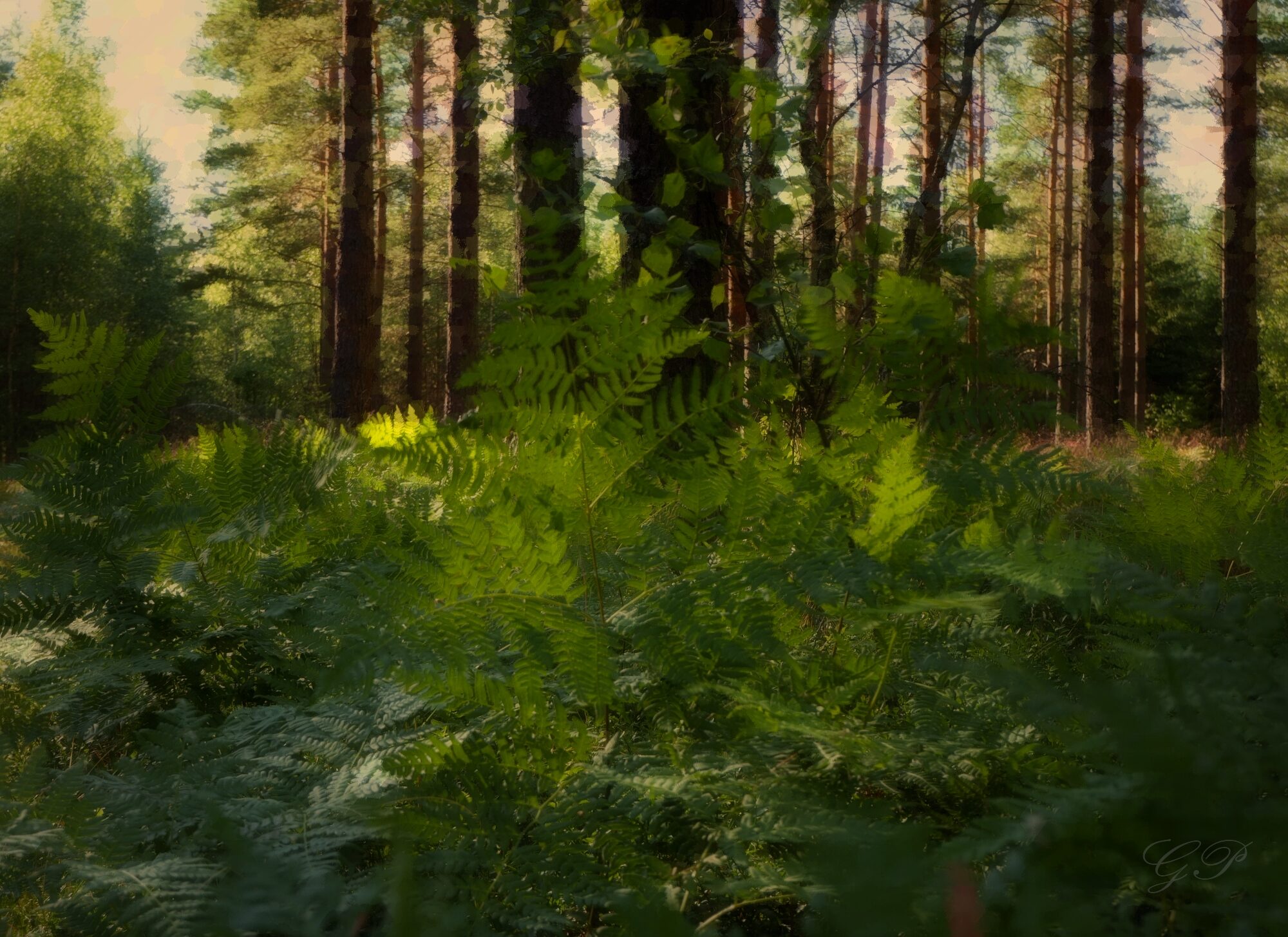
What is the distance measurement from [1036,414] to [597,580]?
31.5 inches

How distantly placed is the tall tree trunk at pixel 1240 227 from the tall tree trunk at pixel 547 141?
9.30 metres

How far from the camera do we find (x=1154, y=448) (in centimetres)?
214

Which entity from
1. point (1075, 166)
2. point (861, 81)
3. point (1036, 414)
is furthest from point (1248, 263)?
point (1075, 166)

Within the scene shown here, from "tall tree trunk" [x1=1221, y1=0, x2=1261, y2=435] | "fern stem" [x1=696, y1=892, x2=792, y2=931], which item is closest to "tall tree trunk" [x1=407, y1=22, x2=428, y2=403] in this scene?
"tall tree trunk" [x1=1221, y1=0, x2=1261, y2=435]

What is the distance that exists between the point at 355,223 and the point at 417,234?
12.1 metres

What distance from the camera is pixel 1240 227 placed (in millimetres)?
12289

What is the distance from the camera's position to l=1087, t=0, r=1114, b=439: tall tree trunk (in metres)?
13.8

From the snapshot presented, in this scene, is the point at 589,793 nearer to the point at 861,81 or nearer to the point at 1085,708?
the point at 1085,708

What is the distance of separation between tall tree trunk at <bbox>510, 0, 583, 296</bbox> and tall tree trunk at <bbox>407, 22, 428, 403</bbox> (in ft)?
43.9

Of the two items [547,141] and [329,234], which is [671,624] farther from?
[329,234]

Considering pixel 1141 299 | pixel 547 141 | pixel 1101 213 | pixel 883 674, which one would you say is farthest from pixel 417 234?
pixel 883 674

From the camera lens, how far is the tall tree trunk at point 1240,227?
39.5 ft

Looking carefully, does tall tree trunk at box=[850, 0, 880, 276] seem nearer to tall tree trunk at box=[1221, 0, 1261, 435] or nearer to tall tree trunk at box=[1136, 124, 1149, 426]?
tall tree trunk at box=[1221, 0, 1261, 435]

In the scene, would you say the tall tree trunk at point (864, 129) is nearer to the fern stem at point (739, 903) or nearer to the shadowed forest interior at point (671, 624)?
the shadowed forest interior at point (671, 624)
